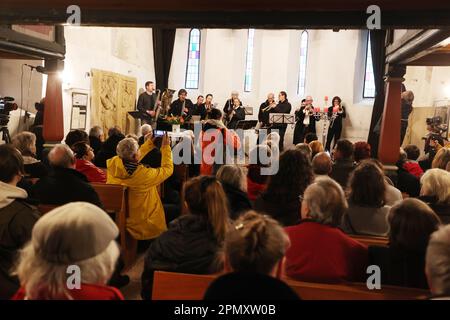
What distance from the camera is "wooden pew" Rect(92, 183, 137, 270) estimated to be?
168 inches

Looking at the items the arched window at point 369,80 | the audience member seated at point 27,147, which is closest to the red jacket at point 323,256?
the audience member seated at point 27,147

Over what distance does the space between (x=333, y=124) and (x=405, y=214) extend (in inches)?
416

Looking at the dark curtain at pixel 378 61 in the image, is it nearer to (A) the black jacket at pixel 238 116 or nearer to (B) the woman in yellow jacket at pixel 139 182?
(A) the black jacket at pixel 238 116

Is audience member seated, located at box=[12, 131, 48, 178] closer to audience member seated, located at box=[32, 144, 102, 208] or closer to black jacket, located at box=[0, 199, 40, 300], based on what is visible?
audience member seated, located at box=[32, 144, 102, 208]

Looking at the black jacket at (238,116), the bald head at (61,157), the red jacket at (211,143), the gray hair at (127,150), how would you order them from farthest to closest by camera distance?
1. the black jacket at (238,116)
2. the red jacket at (211,143)
3. the gray hair at (127,150)
4. the bald head at (61,157)

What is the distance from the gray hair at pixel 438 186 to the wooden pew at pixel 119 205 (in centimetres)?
255

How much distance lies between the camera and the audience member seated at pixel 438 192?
133 inches

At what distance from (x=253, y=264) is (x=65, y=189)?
8.14 ft

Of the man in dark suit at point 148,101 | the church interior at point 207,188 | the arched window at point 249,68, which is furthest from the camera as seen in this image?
the arched window at point 249,68

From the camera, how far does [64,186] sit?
12.0 ft

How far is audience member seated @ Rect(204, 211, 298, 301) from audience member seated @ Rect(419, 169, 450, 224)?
214 cm

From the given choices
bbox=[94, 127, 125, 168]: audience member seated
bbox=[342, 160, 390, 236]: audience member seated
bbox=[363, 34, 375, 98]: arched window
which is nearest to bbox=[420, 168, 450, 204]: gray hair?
bbox=[342, 160, 390, 236]: audience member seated

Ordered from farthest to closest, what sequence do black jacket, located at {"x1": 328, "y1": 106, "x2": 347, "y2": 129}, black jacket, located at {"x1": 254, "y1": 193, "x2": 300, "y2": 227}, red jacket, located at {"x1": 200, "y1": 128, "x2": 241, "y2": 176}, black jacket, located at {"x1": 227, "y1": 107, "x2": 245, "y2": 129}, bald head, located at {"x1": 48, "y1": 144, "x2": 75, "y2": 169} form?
black jacket, located at {"x1": 328, "y1": 106, "x2": 347, "y2": 129} < black jacket, located at {"x1": 227, "y1": 107, "x2": 245, "y2": 129} < red jacket, located at {"x1": 200, "y1": 128, "x2": 241, "y2": 176} < bald head, located at {"x1": 48, "y1": 144, "x2": 75, "y2": 169} < black jacket, located at {"x1": 254, "y1": 193, "x2": 300, "y2": 227}

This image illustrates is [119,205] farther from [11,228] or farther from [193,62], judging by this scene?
[193,62]
